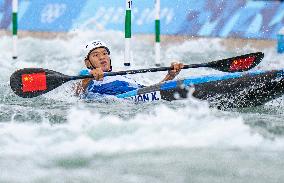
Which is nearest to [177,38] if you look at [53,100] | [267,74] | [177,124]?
[53,100]

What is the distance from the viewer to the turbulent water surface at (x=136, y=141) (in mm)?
3734

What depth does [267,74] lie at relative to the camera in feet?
18.8

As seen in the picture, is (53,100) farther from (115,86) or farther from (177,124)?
(177,124)

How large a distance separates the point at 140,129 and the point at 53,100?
7.45ft

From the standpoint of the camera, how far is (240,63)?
681 cm

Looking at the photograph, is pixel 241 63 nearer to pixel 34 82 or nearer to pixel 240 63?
pixel 240 63

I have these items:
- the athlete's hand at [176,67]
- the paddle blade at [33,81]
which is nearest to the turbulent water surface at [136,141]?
the paddle blade at [33,81]

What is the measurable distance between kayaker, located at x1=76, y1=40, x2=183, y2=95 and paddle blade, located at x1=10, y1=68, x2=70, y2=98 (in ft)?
1.08

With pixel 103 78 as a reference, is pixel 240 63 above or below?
above

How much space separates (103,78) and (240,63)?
4.82 feet

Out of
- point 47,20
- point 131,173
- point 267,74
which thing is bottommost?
point 131,173

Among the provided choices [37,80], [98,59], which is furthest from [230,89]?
[37,80]

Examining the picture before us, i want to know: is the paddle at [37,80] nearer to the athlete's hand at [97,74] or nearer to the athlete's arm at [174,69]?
the athlete's hand at [97,74]

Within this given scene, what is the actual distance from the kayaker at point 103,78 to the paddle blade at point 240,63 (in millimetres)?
564
